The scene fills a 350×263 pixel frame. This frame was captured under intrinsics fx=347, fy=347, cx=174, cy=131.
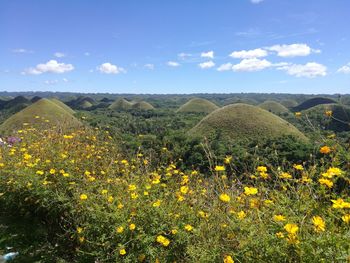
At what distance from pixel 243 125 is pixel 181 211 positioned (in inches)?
2173

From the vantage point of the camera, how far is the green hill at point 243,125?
53750 millimetres

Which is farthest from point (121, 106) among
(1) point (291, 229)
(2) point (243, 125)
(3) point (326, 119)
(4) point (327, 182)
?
(1) point (291, 229)

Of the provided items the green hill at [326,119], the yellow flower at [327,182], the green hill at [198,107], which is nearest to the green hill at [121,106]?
the green hill at [198,107]

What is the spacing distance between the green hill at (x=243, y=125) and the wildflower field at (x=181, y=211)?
1846 inches

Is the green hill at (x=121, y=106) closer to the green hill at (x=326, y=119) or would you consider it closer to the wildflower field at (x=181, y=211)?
the green hill at (x=326, y=119)

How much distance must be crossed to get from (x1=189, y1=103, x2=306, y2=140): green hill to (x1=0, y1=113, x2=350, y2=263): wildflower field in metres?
46.9

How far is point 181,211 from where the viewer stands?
349cm

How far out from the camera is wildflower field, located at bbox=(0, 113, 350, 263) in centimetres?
→ 245

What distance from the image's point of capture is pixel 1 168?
194 inches

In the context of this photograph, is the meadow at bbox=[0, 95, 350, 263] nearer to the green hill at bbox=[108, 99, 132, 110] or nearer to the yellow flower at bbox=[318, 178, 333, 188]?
the yellow flower at bbox=[318, 178, 333, 188]

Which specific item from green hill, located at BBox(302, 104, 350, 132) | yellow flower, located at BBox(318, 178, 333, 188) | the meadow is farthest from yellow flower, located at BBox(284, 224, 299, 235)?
green hill, located at BBox(302, 104, 350, 132)

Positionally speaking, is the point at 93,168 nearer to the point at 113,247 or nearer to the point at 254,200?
the point at 113,247

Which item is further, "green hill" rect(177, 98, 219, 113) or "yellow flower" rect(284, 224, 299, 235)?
"green hill" rect(177, 98, 219, 113)

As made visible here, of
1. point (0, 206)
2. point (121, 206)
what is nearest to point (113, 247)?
point (121, 206)
